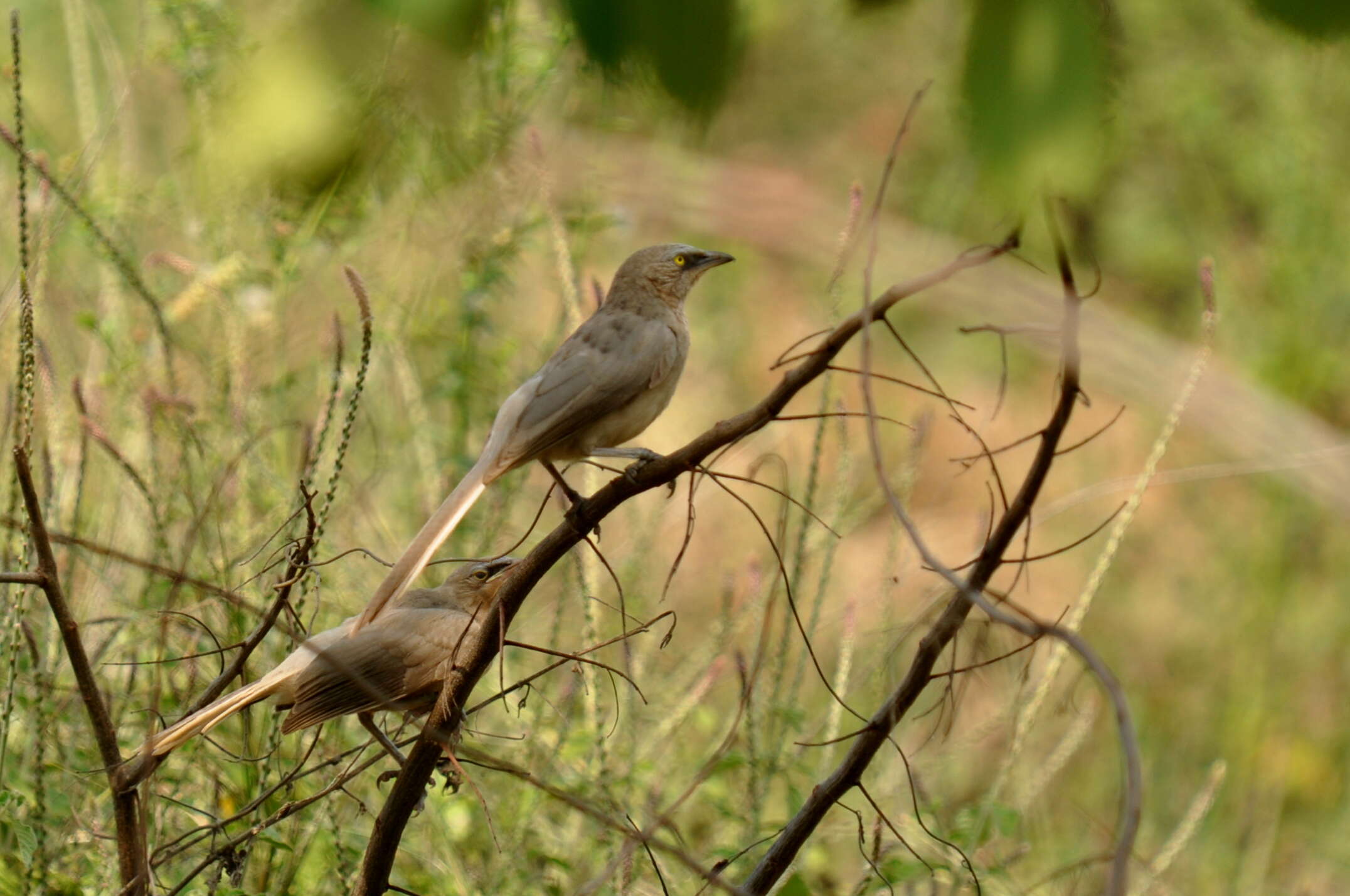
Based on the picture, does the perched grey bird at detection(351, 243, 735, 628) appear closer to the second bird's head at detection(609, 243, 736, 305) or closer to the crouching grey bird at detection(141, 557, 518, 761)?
the second bird's head at detection(609, 243, 736, 305)

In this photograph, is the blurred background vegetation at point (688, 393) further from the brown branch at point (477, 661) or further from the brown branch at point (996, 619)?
the brown branch at point (477, 661)

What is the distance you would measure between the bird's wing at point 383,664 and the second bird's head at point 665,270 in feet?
3.23

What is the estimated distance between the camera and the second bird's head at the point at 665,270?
317 centimetres

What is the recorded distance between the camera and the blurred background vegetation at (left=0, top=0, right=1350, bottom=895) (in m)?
1.17

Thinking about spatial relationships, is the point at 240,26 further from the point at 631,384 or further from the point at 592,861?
the point at 592,861

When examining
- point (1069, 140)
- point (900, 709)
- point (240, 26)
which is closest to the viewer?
point (1069, 140)

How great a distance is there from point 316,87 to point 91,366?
3507 millimetres

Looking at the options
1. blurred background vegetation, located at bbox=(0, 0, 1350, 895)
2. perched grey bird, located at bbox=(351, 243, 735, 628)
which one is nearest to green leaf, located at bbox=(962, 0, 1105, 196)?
blurred background vegetation, located at bbox=(0, 0, 1350, 895)

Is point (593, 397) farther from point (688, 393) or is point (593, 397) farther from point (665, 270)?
point (688, 393)

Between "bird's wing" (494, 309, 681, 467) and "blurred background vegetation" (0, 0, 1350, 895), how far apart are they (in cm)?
17

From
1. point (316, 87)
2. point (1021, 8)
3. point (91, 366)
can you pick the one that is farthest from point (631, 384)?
point (91, 366)

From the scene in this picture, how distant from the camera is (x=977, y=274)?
4.02 m

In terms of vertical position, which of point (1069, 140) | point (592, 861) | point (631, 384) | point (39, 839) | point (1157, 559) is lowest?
point (1157, 559)

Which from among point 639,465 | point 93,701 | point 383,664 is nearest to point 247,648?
point 93,701
